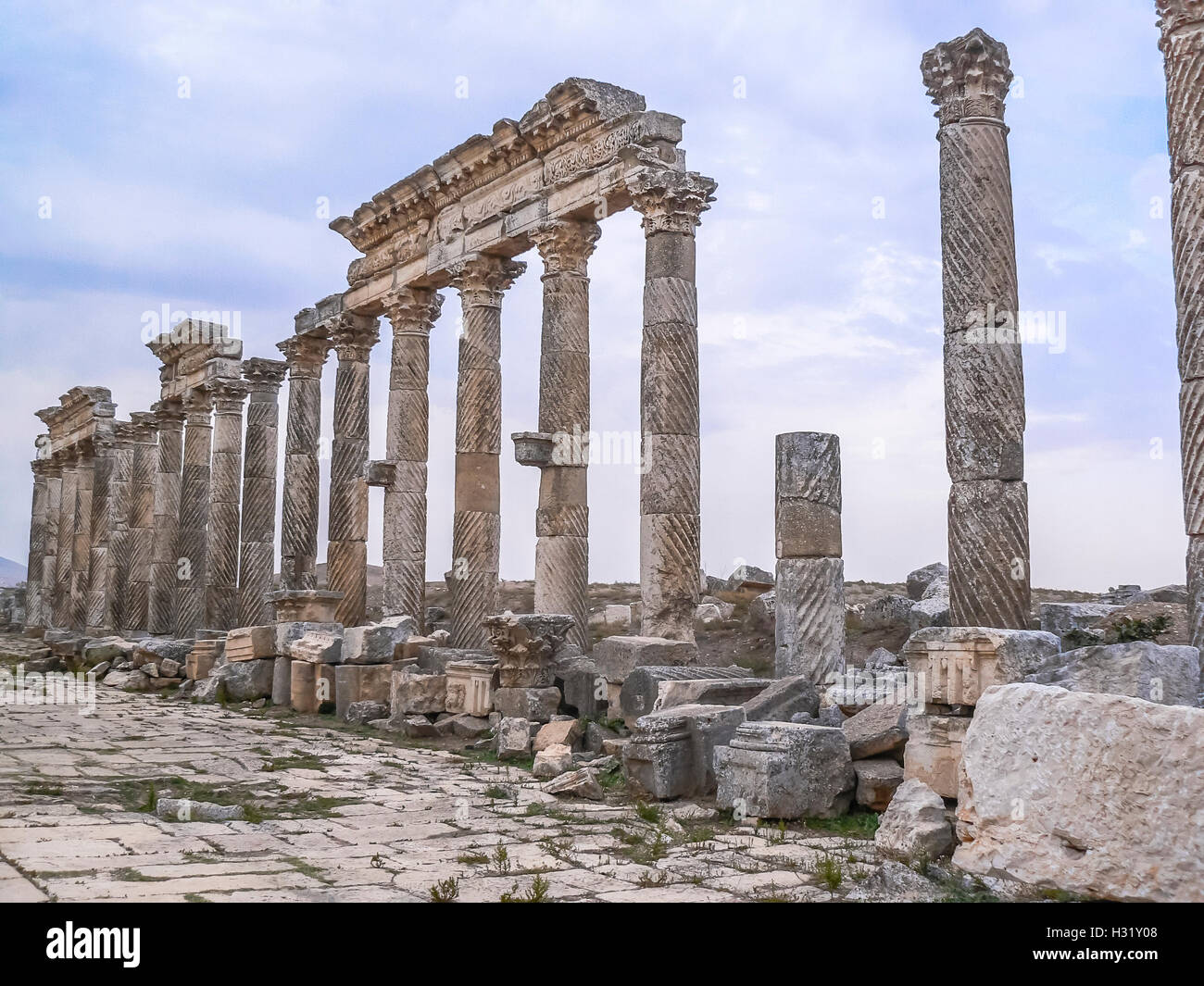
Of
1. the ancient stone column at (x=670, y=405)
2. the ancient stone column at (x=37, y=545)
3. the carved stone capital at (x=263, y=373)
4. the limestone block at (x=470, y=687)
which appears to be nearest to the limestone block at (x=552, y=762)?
the limestone block at (x=470, y=687)

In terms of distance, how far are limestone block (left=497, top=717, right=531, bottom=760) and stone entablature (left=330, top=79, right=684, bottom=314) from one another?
23.8ft

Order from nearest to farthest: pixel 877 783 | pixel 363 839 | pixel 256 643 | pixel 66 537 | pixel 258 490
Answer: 1. pixel 363 839
2. pixel 877 783
3. pixel 256 643
4. pixel 258 490
5. pixel 66 537

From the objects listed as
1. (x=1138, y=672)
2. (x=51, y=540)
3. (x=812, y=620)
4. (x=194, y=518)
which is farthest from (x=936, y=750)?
(x=51, y=540)

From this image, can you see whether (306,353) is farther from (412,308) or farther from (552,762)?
(552,762)

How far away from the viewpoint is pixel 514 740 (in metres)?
11.6

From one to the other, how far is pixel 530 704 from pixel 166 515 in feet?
67.6

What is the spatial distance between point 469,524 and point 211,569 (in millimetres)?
11104

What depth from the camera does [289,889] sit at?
18.9 feet

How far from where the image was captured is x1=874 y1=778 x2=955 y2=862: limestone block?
21.1 ft

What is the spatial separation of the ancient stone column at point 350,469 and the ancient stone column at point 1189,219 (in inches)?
604

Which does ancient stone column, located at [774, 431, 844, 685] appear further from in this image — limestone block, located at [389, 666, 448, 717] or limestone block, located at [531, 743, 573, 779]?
limestone block, located at [389, 666, 448, 717]

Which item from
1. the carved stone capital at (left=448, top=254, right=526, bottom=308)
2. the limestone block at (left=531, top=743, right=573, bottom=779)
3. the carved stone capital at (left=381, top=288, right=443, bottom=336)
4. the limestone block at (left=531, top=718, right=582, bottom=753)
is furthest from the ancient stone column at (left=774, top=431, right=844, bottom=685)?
the carved stone capital at (left=381, top=288, right=443, bottom=336)

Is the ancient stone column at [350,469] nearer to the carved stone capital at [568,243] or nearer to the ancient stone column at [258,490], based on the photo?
the ancient stone column at [258,490]
